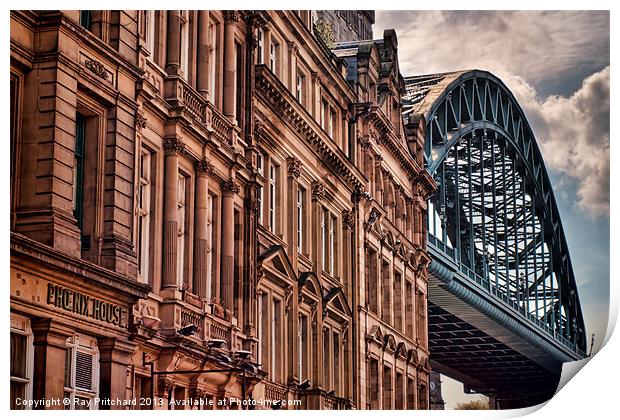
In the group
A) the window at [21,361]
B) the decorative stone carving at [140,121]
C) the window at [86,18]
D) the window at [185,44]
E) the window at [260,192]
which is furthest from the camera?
the window at [260,192]

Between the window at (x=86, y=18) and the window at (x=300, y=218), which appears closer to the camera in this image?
the window at (x=86, y=18)

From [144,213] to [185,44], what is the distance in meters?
3.42

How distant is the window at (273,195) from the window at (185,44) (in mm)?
4456

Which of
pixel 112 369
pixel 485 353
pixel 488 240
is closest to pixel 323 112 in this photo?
pixel 112 369

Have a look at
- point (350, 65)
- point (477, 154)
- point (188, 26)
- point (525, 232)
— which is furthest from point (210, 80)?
point (525, 232)

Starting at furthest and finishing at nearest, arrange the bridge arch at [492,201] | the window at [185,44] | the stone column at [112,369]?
the bridge arch at [492,201] → the window at [185,44] → the stone column at [112,369]

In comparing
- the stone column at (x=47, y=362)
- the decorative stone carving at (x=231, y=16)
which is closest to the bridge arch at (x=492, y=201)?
the decorative stone carving at (x=231, y=16)

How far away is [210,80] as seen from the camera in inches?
947

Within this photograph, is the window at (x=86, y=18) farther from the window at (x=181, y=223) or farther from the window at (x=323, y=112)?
the window at (x=323, y=112)

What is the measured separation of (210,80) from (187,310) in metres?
4.50

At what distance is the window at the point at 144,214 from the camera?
21.0 meters

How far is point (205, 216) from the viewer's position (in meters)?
23.2

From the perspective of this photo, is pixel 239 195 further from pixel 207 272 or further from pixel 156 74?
pixel 156 74

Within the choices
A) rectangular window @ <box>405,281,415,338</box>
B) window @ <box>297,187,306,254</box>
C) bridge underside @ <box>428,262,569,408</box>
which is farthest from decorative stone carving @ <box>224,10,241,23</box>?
rectangular window @ <box>405,281,415,338</box>
